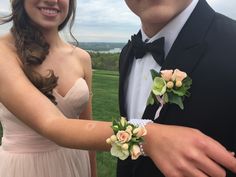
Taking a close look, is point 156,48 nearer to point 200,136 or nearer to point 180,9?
point 180,9

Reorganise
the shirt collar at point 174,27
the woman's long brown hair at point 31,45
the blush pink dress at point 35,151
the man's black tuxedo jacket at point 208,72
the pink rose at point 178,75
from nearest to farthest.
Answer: the pink rose at point 178,75
the man's black tuxedo jacket at point 208,72
the shirt collar at point 174,27
the woman's long brown hair at point 31,45
the blush pink dress at point 35,151

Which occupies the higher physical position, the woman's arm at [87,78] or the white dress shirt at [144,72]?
the white dress shirt at [144,72]

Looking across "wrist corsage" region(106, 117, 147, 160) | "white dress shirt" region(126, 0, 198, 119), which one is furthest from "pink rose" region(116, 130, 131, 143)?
"white dress shirt" region(126, 0, 198, 119)

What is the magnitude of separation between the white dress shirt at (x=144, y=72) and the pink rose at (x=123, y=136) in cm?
79

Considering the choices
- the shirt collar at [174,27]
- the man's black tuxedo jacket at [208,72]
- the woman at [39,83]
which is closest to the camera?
the man's black tuxedo jacket at [208,72]

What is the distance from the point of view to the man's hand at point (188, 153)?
3.75ft

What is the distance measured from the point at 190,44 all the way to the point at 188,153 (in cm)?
84

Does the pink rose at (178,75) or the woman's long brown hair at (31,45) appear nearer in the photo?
the pink rose at (178,75)

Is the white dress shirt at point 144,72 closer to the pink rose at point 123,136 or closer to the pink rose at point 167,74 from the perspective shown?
the pink rose at point 167,74

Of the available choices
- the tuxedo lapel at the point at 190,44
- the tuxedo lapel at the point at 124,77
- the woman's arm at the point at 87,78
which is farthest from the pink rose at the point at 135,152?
the woman's arm at the point at 87,78

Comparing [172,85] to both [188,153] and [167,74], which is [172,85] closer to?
[167,74]

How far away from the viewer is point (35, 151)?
10.9 feet

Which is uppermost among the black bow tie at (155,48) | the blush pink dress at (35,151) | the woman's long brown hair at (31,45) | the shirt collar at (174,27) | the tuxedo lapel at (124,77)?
the shirt collar at (174,27)

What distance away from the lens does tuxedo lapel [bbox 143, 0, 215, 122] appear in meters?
1.87
